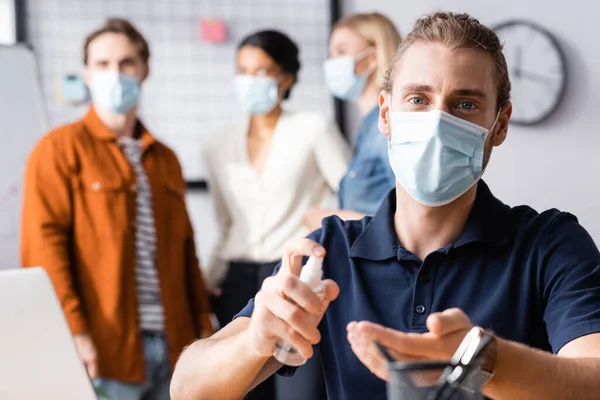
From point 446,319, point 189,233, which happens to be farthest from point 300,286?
point 189,233

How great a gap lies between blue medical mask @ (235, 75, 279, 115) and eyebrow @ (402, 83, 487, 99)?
4.91 feet

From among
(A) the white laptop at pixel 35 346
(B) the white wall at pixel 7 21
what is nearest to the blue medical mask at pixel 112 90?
(B) the white wall at pixel 7 21

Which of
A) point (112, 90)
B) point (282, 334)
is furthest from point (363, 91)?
point (282, 334)

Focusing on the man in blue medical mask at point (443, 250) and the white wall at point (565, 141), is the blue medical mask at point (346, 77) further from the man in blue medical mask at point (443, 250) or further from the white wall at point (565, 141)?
the man in blue medical mask at point (443, 250)

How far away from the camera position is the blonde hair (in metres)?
2.59

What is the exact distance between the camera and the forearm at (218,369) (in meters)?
1.18

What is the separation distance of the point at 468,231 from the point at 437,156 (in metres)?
0.13

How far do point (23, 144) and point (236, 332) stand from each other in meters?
1.73

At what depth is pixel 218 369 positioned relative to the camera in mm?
1219

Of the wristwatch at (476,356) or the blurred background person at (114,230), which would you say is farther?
the blurred background person at (114,230)

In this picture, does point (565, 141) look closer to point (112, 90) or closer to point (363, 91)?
point (363, 91)

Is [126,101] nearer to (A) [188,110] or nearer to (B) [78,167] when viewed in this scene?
(B) [78,167]

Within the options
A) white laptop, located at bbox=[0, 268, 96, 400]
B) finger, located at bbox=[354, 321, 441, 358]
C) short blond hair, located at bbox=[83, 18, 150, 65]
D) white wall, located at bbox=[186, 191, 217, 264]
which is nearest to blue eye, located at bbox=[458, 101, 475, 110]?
finger, located at bbox=[354, 321, 441, 358]

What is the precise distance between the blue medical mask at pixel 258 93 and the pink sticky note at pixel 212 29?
2.37 feet
